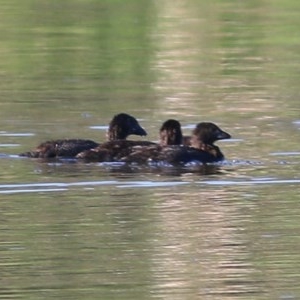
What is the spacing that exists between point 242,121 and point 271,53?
1004 centimetres

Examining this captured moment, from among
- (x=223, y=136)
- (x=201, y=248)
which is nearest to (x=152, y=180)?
(x=223, y=136)

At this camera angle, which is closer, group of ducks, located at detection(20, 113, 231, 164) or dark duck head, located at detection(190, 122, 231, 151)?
group of ducks, located at detection(20, 113, 231, 164)

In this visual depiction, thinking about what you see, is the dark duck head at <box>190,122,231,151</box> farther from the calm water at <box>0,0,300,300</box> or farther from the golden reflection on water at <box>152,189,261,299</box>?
the golden reflection on water at <box>152,189,261,299</box>

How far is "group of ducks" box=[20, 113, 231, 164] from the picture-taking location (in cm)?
1673

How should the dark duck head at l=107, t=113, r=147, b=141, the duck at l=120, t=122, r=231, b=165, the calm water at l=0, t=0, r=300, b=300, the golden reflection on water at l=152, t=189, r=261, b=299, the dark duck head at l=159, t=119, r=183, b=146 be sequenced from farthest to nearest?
the dark duck head at l=107, t=113, r=147, b=141, the dark duck head at l=159, t=119, r=183, b=146, the duck at l=120, t=122, r=231, b=165, the calm water at l=0, t=0, r=300, b=300, the golden reflection on water at l=152, t=189, r=261, b=299

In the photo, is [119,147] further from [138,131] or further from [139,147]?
[138,131]

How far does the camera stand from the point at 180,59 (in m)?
28.3

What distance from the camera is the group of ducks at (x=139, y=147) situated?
54.9 ft

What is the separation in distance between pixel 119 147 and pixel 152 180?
1810mm

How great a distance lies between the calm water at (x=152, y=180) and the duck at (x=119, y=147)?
26 cm

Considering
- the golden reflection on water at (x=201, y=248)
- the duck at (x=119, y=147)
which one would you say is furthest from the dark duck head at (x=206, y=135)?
the golden reflection on water at (x=201, y=248)

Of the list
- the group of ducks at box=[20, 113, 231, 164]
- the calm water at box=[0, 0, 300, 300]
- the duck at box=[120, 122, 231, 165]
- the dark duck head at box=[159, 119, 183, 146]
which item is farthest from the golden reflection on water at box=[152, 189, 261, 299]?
the dark duck head at box=[159, 119, 183, 146]

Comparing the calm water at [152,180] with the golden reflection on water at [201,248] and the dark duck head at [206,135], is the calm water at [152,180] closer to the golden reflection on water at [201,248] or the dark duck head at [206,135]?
the golden reflection on water at [201,248]

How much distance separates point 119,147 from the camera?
17031mm
